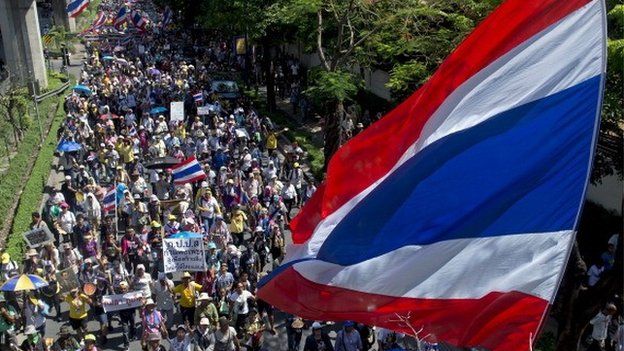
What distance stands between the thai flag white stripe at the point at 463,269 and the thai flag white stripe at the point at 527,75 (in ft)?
2.48

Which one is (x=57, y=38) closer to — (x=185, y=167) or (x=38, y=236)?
(x=185, y=167)

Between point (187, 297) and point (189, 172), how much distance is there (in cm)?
584

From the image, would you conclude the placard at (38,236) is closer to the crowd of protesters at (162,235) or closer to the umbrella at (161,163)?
the crowd of protesters at (162,235)

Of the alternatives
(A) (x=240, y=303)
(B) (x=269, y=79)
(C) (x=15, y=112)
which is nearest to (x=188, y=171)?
(A) (x=240, y=303)

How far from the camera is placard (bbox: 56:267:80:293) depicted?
15.4 m

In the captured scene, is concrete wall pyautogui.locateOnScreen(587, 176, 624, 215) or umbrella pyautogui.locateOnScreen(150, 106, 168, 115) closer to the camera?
concrete wall pyautogui.locateOnScreen(587, 176, 624, 215)

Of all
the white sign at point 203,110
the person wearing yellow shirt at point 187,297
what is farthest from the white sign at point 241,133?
the person wearing yellow shirt at point 187,297

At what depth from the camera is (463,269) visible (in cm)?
668

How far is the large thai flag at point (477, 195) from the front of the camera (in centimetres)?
630

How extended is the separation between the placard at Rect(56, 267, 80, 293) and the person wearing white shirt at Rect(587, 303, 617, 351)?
30.5 feet

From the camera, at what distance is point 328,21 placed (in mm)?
25266

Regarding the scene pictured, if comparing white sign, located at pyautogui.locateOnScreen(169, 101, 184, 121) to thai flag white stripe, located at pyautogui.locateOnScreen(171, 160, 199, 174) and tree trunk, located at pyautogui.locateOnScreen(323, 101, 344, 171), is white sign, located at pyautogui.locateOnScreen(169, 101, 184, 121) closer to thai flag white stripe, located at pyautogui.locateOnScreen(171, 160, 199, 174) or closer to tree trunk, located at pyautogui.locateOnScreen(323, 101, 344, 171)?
tree trunk, located at pyautogui.locateOnScreen(323, 101, 344, 171)

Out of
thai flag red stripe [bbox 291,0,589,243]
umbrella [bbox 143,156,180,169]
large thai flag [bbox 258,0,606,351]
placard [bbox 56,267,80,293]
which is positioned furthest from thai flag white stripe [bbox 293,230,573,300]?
umbrella [bbox 143,156,180,169]

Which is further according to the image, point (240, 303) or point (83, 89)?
point (83, 89)
